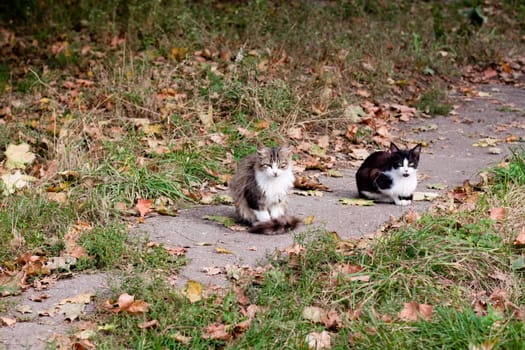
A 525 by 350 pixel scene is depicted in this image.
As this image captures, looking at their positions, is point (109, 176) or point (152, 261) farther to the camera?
point (109, 176)

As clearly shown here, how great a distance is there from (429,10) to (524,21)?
65.4 inches

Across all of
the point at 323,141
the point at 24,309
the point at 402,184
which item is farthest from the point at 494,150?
the point at 24,309

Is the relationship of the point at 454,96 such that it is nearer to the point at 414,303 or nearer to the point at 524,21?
the point at 524,21

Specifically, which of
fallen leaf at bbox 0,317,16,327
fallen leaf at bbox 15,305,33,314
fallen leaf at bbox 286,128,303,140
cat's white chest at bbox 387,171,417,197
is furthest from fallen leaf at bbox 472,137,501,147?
fallen leaf at bbox 0,317,16,327

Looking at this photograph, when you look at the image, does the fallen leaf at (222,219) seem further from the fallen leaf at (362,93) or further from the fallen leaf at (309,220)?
the fallen leaf at (362,93)

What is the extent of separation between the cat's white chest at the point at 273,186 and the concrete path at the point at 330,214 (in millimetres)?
320

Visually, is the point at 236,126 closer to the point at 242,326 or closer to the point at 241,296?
the point at 241,296

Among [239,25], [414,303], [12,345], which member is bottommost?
[12,345]

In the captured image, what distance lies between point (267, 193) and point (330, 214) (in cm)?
74

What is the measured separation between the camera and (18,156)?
7941 mm

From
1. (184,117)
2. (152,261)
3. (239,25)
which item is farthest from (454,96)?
(152,261)

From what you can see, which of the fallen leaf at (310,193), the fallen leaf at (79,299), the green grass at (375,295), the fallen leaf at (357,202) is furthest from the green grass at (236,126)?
the fallen leaf at (357,202)

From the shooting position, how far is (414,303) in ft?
16.4

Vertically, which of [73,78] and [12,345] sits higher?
[73,78]
